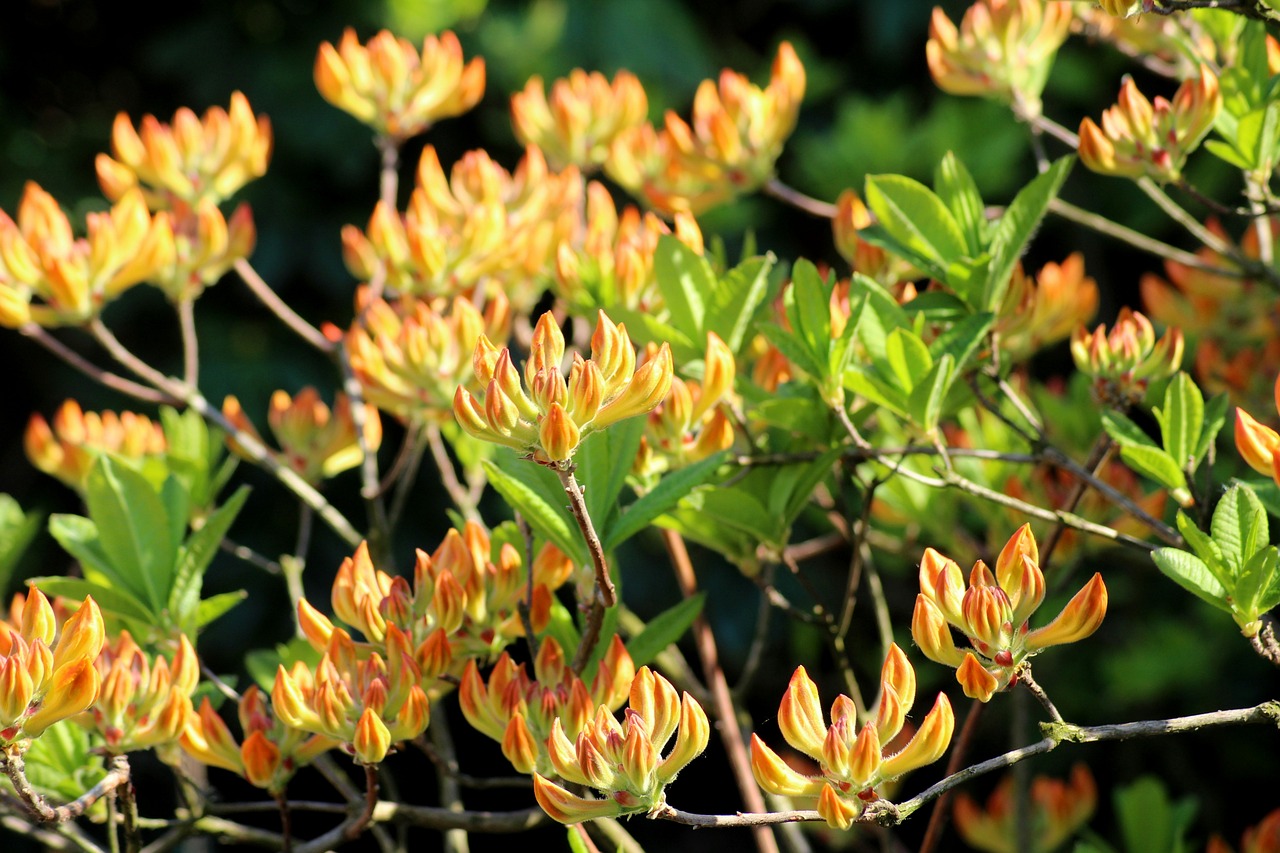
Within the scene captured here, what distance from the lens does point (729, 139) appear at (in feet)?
5.18

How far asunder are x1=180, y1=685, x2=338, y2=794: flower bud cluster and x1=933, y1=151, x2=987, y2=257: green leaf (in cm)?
71

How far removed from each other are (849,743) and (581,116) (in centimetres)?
117

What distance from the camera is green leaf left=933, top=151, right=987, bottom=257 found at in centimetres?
117

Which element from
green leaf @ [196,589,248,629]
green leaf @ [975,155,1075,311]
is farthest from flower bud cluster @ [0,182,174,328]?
green leaf @ [975,155,1075,311]

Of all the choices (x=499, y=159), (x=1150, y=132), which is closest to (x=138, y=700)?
(x=1150, y=132)

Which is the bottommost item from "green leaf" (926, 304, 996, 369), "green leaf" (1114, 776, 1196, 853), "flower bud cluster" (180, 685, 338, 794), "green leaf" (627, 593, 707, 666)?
"green leaf" (1114, 776, 1196, 853)

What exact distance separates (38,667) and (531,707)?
13.4 inches

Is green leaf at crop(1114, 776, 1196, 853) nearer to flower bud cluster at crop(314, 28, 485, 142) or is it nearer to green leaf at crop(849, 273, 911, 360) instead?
green leaf at crop(849, 273, 911, 360)

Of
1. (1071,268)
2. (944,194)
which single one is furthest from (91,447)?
(1071,268)

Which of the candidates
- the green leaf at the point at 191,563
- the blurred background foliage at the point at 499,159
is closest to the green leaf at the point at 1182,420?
the green leaf at the point at 191,563

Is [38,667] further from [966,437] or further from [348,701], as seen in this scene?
[966,437]

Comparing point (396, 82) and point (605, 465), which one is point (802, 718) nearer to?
point (605, 465)

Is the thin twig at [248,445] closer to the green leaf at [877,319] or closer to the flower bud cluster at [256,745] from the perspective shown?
the flower bud cluster at [256,745]

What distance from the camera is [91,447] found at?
1444 mm
